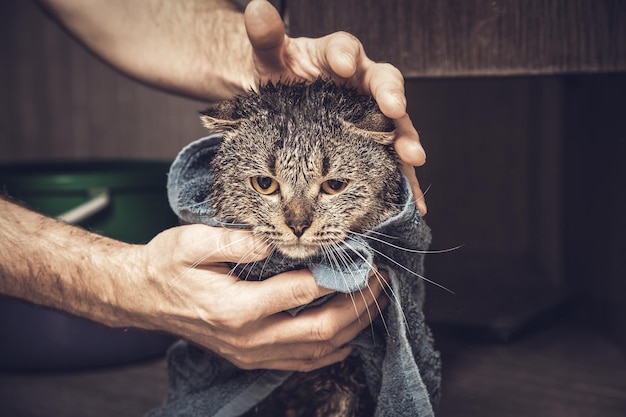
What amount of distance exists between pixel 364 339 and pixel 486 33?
0.51 m

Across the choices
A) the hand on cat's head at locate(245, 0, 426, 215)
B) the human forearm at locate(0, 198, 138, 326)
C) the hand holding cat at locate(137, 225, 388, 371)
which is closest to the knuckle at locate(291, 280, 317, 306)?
the hand holding cat at locate(137, 225, 388, 371)

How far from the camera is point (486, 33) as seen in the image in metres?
1.00

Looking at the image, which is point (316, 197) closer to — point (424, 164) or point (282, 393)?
point (424, 164)

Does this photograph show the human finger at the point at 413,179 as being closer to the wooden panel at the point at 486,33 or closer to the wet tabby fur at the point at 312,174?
the wet tabby fur at the point at 312,174

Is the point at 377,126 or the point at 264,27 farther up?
the point at 264,27

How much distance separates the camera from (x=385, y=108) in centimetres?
86

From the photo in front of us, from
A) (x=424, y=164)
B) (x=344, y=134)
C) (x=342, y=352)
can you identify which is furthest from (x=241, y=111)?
(x=342, y=352)

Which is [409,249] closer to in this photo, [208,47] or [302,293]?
[302,293]

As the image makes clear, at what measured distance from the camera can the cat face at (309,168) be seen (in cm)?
93

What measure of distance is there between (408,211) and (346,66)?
23 cm

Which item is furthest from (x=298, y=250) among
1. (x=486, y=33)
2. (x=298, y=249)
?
(x=486, y=33)

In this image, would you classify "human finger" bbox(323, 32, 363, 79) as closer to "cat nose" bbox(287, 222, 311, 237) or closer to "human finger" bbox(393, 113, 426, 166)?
"human finger" bbox(393, 113, 426, 166)

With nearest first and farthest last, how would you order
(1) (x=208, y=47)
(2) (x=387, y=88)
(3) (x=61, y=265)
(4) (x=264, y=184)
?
1. (2) (x=387, y=88)
2. (4) (x=264, y=184)
3. (3) (x=61, y=265)
4. (1) (x=208, y=47)

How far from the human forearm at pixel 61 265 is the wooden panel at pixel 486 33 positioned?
55 centimetres
